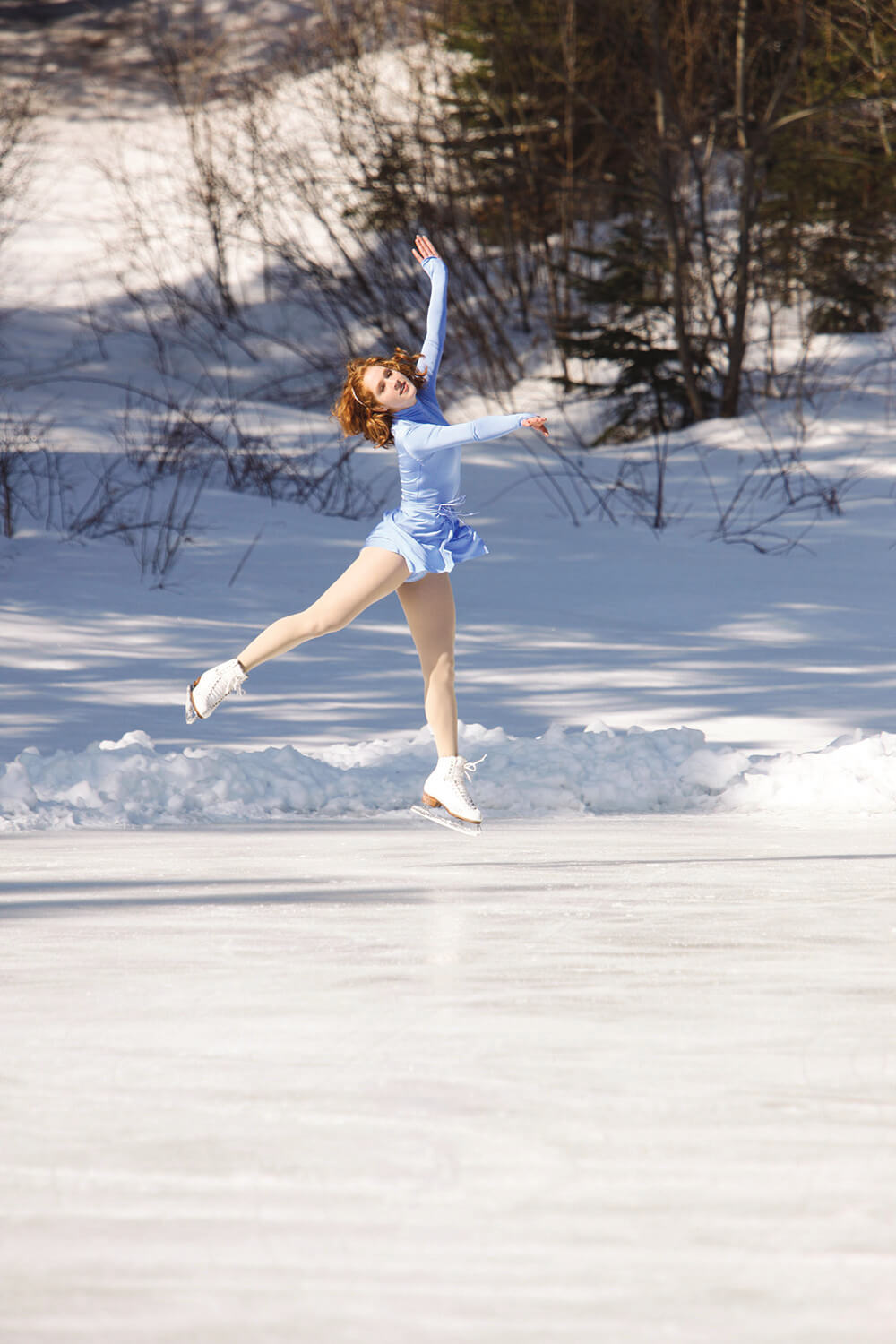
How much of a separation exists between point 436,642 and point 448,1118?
2.70 metres

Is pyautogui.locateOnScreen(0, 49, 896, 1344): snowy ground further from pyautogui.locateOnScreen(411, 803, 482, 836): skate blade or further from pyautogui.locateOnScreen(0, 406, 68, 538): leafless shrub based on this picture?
pyautogui.locateOnScreen(0, 406, 68, 538): leafless shrub

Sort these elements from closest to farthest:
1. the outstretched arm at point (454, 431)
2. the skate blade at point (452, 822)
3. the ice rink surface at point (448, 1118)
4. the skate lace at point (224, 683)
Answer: the ice rink surface at point (448, 1118) < the outstretched arm at point (454, 431) < the skate lace at point (224, 683) < the skate blade at point (452, 822)

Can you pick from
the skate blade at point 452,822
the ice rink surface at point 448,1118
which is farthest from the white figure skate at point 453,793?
Result: the ice rink surface at point 448,1118

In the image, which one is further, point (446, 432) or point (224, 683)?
point (224, 683)

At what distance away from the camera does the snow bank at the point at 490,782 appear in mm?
5324

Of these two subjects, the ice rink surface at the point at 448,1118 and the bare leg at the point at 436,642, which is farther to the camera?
the bare leg at the point at 436,642

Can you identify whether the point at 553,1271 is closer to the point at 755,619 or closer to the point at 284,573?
the point at 755,619

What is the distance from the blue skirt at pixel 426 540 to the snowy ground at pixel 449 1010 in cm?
86

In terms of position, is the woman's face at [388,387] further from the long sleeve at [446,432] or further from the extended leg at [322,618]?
the extended leg at [322,618]

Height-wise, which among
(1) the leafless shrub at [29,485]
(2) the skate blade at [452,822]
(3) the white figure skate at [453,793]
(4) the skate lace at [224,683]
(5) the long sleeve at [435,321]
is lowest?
(1) the leafless shrub at [29,485]

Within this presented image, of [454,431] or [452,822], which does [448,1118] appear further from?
[452,822]

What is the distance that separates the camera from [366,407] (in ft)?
14.5

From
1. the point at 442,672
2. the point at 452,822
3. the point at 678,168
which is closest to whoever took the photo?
the point at 442,672

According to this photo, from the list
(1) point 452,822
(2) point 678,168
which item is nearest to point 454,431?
(1) point 452,822
